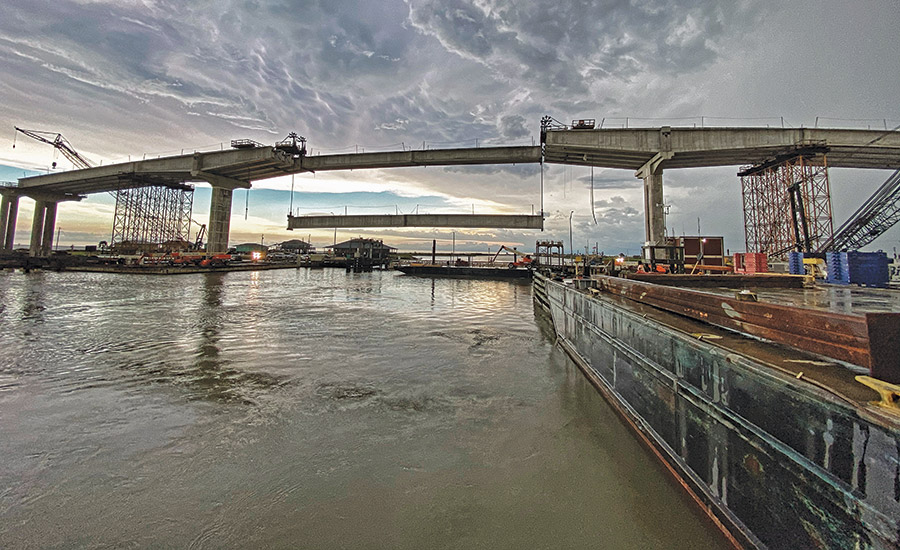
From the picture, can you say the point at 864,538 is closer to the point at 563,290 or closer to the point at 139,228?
the point at 563,290

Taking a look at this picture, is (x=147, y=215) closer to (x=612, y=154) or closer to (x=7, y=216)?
(x=7, y=216)

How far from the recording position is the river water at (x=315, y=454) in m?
2.52

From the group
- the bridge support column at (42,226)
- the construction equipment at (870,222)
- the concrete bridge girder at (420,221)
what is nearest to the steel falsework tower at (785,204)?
the construction equipment at (870,222)

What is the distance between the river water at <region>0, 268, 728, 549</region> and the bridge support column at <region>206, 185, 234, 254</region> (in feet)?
132

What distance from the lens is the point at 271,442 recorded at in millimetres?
3674

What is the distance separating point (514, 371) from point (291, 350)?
504 centimetres

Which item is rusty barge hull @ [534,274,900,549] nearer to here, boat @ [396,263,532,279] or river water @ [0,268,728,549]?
river water @ [0,268,728,549]

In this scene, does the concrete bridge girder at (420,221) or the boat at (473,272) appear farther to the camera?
the concrete bridge girder at (420,221)

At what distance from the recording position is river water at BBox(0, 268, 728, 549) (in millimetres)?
2516

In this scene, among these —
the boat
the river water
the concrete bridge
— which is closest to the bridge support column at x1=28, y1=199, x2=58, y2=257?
the concrete bridge

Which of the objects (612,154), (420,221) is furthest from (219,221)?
(612,154)

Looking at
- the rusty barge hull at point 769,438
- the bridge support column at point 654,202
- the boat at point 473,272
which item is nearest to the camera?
the rusty barge hull at point 769,438

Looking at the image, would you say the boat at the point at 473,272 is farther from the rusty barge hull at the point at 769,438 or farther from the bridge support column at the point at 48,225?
the bridge support column at the point at 48,225

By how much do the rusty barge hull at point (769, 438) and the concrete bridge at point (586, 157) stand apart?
2644 cm
